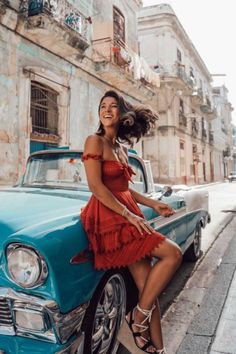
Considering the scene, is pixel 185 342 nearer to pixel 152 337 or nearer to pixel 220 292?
pixel 152 337

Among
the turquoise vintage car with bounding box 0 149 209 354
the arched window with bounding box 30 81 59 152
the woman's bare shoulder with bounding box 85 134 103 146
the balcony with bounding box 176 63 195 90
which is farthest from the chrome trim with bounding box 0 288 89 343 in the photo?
the balcony with bounding box 176 63 195 90

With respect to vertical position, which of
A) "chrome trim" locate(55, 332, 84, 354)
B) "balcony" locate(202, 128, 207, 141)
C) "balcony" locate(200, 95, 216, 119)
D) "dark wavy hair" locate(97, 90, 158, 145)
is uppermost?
"balcony" locate(200, 95, 216, 119)

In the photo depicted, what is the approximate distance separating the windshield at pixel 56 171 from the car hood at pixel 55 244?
103 centimetres

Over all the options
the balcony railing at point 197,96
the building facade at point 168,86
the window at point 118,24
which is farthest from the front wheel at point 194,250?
the balcony railing at point 197,96

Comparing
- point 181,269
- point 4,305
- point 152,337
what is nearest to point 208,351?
point 152,337

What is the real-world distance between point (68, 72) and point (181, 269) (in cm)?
863

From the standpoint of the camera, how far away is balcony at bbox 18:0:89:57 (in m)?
9.20

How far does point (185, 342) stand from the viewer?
2.65 meters

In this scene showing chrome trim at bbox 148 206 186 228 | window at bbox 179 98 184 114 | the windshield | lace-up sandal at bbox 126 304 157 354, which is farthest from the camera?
window at bbox 179 98 184 114

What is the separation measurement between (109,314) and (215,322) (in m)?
1.18

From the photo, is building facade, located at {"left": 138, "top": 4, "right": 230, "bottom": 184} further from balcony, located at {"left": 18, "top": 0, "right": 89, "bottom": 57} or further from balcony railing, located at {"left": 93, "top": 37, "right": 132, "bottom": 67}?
balcony, located at {"left": 18, "top": 0, "right": 89, "bottom": 57}

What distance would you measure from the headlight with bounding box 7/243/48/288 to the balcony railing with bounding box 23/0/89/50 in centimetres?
879

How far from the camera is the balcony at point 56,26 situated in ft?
30.2

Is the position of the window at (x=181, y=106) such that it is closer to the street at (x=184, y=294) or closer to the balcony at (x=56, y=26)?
the balcony at (x=56, y=26)
